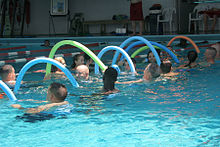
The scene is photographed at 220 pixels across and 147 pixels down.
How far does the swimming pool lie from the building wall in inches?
518

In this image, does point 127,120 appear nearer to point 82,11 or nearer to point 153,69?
point 153,69

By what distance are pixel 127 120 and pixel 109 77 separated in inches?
48.9

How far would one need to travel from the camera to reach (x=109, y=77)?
20.2 ft

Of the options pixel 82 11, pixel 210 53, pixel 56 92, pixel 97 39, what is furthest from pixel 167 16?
pixel 56 92

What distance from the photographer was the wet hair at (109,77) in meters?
6.07

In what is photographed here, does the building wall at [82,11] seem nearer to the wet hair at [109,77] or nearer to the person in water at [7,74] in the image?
the person in water at [7,74]

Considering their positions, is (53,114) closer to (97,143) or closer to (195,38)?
(97,143)

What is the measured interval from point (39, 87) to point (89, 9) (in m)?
14.2

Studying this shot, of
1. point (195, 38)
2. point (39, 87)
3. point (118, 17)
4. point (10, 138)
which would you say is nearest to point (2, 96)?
point (39, 87)

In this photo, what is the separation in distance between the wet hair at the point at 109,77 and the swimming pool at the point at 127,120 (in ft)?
0.60

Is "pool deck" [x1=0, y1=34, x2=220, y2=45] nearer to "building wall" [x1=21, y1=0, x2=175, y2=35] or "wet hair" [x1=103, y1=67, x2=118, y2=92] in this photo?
"building wall" [x1=21, y1=0, x2=175, y2=35]

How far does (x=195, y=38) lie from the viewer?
15.1 m

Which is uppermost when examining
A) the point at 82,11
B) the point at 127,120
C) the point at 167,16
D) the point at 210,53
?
the point at 82,11

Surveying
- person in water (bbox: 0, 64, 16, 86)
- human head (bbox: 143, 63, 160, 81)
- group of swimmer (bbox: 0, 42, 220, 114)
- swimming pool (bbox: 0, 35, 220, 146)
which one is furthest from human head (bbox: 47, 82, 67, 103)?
human head (bbox: 143, 63, 160, 81)
